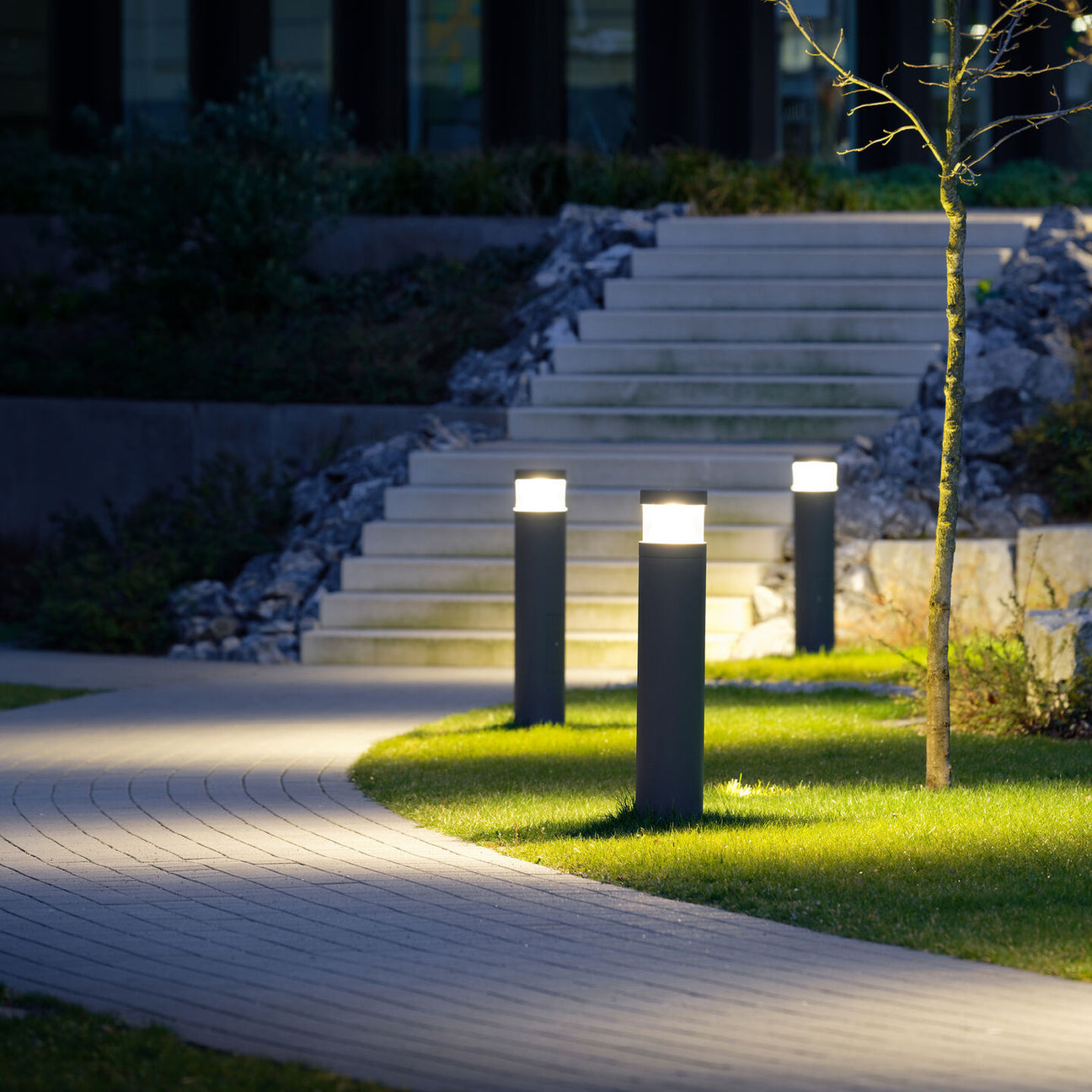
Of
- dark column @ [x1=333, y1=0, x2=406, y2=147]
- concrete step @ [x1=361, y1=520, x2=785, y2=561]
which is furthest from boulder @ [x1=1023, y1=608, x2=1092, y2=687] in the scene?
dark column @ [x1=333, y1=0, x2=406, y2=147]

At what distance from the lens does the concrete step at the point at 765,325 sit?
659 inches

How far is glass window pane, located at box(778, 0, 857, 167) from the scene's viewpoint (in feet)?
99.3

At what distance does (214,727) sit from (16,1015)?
548cm

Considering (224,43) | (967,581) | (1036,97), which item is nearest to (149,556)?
(967,581)

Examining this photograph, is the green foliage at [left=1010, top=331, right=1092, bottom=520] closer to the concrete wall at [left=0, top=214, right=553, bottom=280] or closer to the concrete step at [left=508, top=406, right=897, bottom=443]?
the concrete step at [left=508, top=406, right=897, bottom=443]

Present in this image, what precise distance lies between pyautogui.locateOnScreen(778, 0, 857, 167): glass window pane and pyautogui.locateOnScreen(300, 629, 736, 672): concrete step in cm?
1846

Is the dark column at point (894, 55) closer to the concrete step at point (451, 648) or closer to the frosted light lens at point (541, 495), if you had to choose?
the concrete step at point (451, 648)

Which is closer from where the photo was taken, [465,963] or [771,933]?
[465,963]

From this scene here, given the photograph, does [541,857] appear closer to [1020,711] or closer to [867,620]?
[1020,711]

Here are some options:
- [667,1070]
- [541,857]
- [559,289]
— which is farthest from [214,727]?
[559,289]

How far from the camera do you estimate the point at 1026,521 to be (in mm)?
14016

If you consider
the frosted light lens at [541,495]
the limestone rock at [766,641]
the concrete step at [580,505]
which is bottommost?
the limestone rock at [766,641]

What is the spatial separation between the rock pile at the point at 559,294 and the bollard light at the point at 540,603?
6896mm

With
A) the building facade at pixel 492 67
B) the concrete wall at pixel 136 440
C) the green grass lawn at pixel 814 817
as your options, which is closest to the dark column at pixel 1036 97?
the building facade at pixel 492 67
